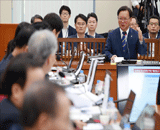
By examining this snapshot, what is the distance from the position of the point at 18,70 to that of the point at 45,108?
1.51ft

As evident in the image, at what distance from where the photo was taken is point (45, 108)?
65 cm

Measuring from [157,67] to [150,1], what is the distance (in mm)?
3787

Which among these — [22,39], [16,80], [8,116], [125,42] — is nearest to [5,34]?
[125,42]

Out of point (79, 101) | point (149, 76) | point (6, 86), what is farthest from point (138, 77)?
point (6, 86)

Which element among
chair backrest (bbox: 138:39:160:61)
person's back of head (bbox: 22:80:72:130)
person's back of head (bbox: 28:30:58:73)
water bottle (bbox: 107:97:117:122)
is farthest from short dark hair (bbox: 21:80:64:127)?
chair backrest (bbox: 138:39:160:61)

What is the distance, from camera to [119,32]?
3.90m

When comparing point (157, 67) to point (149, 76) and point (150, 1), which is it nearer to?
point (149, 76)

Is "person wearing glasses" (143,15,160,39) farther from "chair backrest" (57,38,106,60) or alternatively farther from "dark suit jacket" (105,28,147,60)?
"chair backrest" (57,38,106,60)

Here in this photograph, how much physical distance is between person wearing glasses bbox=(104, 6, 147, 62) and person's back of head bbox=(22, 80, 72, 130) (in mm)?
3124

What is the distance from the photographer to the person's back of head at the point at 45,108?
651mm

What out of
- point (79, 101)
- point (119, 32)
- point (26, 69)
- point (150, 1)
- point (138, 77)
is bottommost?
point (79, 101)

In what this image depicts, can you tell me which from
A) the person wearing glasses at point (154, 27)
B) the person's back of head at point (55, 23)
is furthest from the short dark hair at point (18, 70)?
the person wearing glasses at point (154, 27)

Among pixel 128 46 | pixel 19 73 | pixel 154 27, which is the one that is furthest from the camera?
pixel 154 27

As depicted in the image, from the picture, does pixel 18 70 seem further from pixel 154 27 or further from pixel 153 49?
pixel 154 27
